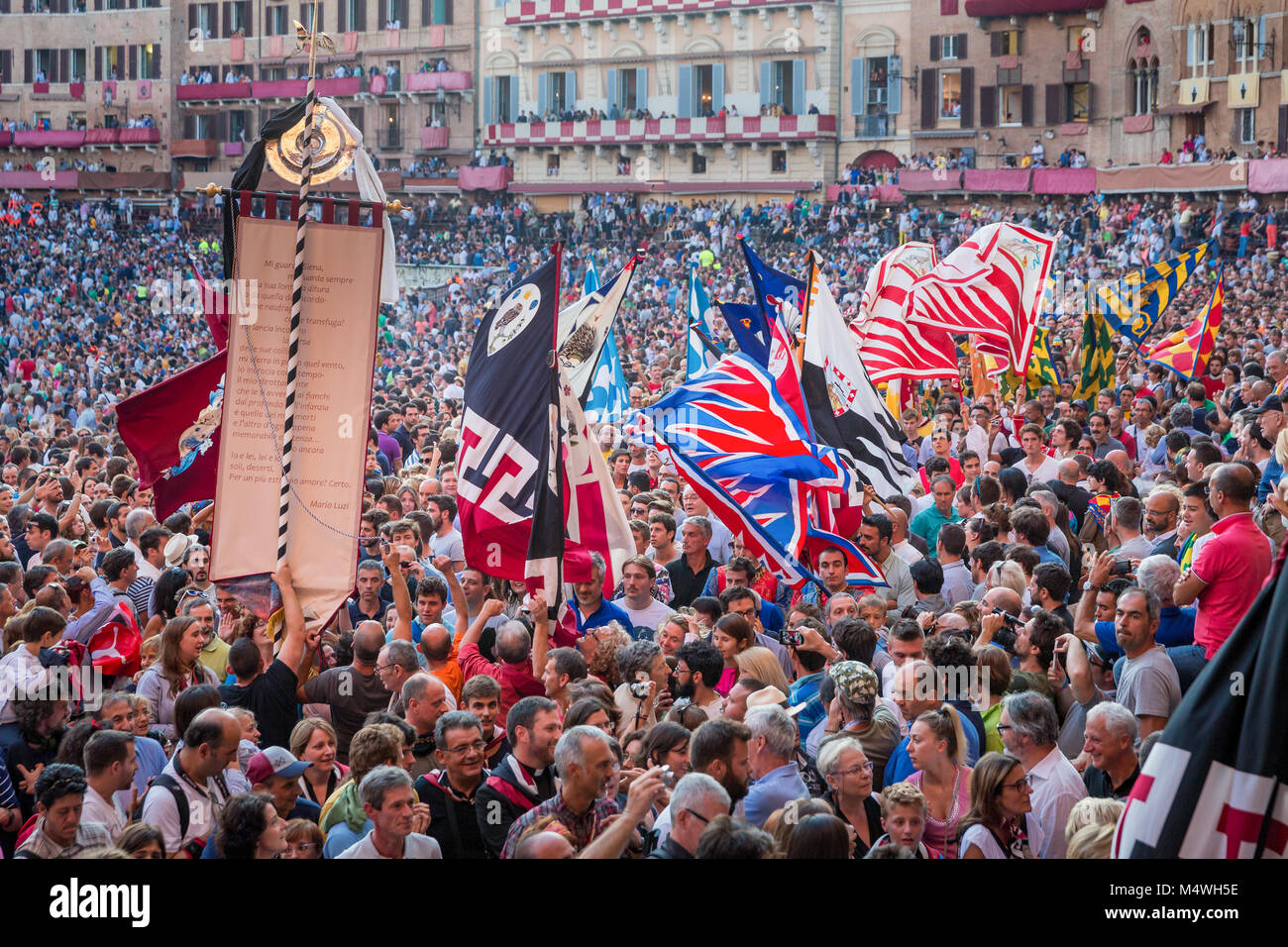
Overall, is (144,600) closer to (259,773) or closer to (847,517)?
(259,773)

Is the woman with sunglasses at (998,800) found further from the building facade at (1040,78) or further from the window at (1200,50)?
the building facade at (1040,78)

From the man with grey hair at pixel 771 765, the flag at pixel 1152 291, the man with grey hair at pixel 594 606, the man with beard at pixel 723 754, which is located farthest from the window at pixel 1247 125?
the man with beard at pixel 723 754

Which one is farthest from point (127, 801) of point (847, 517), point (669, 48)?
point (669, 48)

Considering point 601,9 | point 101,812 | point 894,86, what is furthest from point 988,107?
point 101,812

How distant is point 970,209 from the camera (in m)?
42.4

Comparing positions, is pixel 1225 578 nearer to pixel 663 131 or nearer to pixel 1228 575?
pixel 1228 575

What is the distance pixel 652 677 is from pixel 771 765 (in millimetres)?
1180

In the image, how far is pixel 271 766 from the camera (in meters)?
5.61

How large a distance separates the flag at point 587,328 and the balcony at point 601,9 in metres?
40.4

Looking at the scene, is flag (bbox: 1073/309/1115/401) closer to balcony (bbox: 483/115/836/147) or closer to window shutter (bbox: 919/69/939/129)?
window shutter (bbox: 919/69/939/129)

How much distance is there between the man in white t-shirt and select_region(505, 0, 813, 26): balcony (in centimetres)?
4444

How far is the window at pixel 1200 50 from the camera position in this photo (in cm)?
4053

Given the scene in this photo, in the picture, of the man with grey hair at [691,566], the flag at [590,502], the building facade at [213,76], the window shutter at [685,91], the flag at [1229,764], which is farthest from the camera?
the building facade at [213,76]

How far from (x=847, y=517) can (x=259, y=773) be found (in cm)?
480
